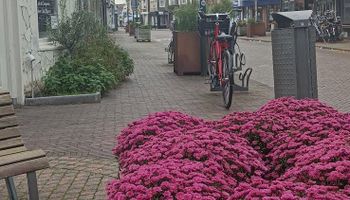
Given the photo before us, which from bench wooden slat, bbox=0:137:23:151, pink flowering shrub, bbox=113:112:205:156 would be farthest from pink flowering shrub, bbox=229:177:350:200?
bench wooden slat, bbox=0:137:23:151

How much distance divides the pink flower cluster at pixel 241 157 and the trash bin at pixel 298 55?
202 centimetres

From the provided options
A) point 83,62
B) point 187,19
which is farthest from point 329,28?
point 83,62

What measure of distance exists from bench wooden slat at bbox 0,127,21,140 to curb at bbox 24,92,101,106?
20.0 feet

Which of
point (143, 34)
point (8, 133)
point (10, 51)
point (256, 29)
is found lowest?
point (8, 133)

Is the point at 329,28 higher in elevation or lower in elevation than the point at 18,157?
higher

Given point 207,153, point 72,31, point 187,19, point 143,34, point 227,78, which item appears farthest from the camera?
point 143,34

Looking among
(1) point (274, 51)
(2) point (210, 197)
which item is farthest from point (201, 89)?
(2) point (210, 197)

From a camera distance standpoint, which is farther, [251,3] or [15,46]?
[251,3]

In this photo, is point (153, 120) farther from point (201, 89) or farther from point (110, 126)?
point (201, 89)

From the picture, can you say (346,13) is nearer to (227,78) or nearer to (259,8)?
(227,78)

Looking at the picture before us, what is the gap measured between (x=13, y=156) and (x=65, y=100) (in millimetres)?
6580

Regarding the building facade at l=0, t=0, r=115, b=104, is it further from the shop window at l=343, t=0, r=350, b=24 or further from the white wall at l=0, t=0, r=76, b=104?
the shop window at l=343, t=0, r=350, b=24

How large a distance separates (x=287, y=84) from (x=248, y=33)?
39.9 meters

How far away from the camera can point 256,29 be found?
47.0 meters
